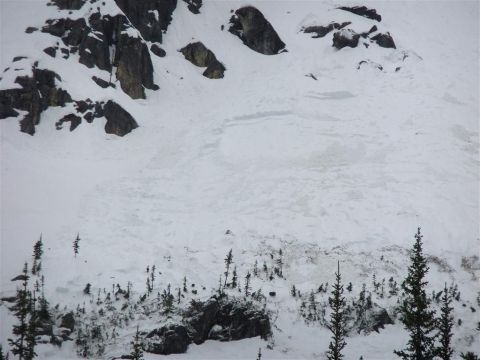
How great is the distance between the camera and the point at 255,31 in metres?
88.6

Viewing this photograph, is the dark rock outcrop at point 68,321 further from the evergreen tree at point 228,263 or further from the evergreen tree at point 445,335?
the evergreen tree at point 445,335

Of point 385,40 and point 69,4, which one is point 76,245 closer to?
point 69,4

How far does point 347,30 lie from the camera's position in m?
82.5

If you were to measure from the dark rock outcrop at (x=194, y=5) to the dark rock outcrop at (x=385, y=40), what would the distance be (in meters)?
37.7

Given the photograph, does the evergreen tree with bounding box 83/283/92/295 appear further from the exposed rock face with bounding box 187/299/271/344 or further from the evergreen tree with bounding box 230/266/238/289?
the evergreen tree with bounding box 230/266/238/289

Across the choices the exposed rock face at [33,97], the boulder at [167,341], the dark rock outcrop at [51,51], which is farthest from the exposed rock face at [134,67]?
the boulder at [167,341]

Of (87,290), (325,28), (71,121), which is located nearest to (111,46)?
(71,121)

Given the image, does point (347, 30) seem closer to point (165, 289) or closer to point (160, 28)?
point (160, 28)

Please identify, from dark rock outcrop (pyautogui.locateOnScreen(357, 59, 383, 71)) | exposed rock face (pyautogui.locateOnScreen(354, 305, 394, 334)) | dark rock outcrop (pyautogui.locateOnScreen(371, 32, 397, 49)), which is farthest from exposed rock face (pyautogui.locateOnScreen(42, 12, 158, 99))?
exposed rock face (pyautogui.locateOnScreen(354, 305, 394, 334))

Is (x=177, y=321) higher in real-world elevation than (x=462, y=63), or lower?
lower

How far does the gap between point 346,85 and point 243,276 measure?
42376 mm

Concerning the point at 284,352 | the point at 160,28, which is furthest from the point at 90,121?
the point at 284,352

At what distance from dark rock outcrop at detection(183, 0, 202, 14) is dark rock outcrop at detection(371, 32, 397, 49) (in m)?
37.7

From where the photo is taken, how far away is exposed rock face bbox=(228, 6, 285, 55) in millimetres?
85806
